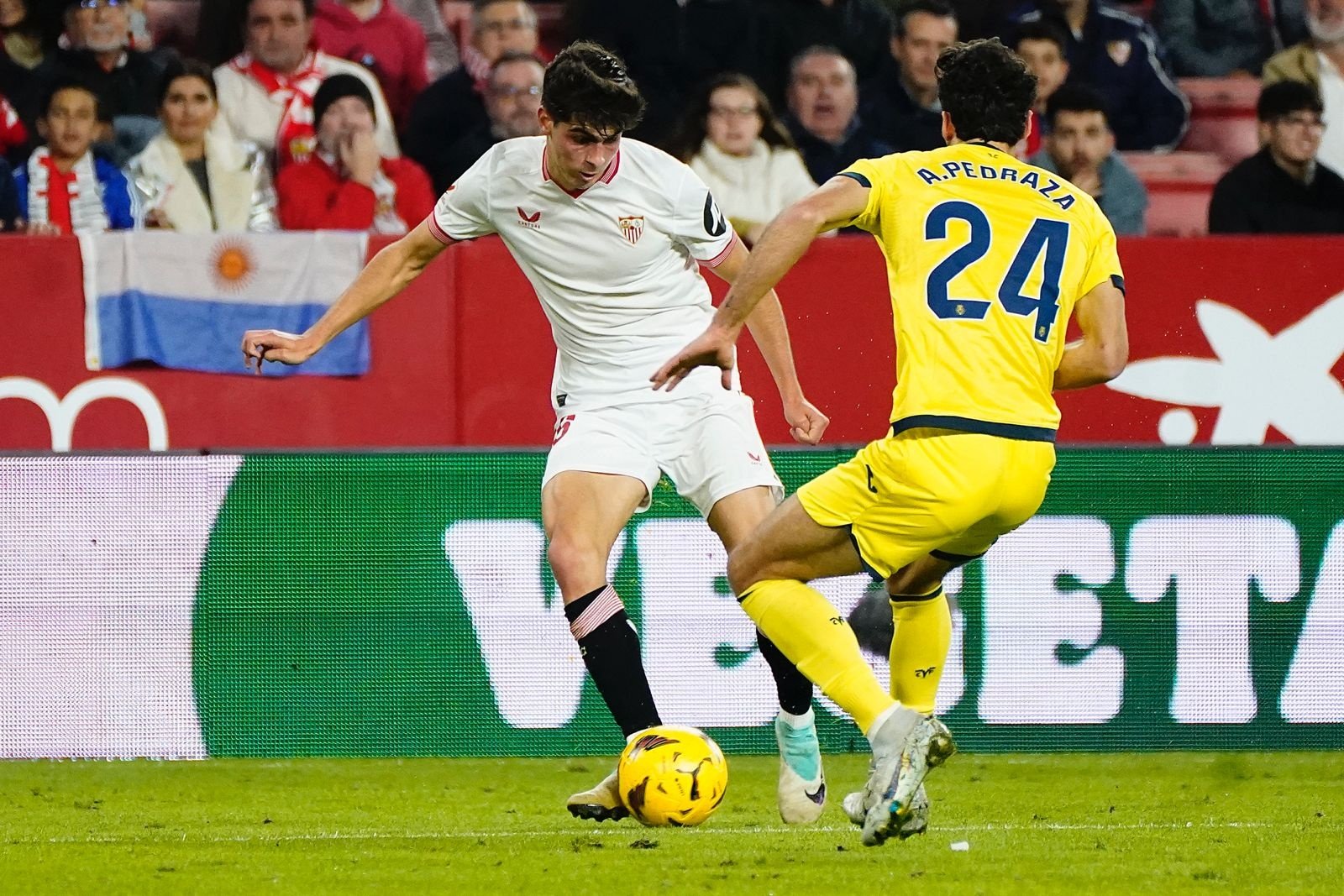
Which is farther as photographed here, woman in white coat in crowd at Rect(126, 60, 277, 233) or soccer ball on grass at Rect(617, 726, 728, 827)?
woman in white coat in crowd at Rect(126, 60, 277, 233)

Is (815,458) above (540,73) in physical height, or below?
below

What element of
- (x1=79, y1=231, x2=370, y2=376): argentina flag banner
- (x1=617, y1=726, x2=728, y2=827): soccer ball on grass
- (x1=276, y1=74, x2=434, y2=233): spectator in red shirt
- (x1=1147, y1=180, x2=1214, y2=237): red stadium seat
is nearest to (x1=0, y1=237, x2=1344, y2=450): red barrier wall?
(x1=79, y1=231, x2=370, y2=376): argentina flag banner

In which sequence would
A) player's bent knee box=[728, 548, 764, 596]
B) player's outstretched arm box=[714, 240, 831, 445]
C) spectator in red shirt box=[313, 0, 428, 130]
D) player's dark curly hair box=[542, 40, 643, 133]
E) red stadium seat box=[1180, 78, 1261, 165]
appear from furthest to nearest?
1. red stadium seat box=[1180, 78, 1261, 165]
2. spectator in red shirt box=[313, 0, 428, 130]
3. player's outstretched arm box=[714, 240, 831, 445]
4. player's dark curly hair box=[542, 40, 643, 133]
5. player's bent knee box=[728, 548, 764, 596]

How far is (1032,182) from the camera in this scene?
4.79 metres

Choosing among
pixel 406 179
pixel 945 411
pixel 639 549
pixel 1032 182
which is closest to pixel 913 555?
pixel 945 411

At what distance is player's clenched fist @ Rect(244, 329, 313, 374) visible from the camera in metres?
5.41

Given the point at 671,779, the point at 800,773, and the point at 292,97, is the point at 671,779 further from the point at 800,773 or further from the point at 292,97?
the point at 292,97

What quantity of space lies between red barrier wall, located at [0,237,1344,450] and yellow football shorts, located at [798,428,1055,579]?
463cm

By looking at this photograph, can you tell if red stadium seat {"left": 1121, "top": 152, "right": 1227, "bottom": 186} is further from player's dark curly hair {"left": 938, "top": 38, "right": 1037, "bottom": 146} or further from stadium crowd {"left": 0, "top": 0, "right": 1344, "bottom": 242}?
player's dark curly hair {"left": 938, "top": 38, "right": 1037, "bottom": 146}

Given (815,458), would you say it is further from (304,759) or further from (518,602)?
(304,759)

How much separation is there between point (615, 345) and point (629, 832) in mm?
1417

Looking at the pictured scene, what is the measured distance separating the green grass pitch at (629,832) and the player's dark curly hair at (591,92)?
1963 mm

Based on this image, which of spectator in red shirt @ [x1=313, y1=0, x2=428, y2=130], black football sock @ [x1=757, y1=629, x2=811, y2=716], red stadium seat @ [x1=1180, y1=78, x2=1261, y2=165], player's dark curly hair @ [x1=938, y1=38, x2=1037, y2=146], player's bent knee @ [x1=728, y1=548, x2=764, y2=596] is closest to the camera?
player's dark curly hair @ [x1=938, y1=38, x2=1037, y2=146]

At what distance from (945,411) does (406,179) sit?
18.7 ft
